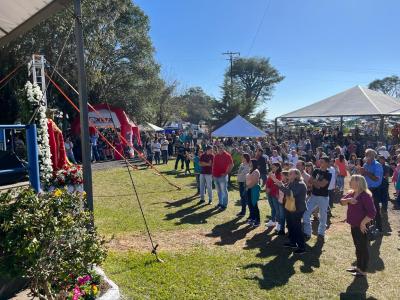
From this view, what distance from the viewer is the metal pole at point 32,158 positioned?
520cm

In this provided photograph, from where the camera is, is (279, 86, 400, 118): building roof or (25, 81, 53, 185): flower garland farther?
(279, 86, 400, 118): building roof

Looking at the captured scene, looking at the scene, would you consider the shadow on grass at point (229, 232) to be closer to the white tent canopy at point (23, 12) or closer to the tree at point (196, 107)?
the white tent canopy at point (23, 12)

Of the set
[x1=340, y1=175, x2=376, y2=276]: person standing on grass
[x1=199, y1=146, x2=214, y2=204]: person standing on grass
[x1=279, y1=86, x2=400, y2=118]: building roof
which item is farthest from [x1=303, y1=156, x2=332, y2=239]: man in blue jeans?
[x1=279, y1=86, x2=400, y2=118]: building roof

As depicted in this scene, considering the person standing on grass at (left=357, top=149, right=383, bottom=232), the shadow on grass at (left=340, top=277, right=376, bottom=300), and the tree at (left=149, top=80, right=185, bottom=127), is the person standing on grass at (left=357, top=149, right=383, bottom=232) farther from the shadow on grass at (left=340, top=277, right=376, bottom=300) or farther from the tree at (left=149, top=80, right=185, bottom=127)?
the tree at (left=149, top=80, right=185, bottom=127)

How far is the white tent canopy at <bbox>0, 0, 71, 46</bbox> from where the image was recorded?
5.82m

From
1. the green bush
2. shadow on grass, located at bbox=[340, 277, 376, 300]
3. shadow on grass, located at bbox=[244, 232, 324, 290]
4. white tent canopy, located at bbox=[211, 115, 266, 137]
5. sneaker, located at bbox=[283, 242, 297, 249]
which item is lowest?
shadow on grass, located at bbox=[340, 277, 376, 300]

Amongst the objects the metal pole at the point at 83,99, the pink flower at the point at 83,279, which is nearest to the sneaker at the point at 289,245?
the metal pole at the point at 83,99

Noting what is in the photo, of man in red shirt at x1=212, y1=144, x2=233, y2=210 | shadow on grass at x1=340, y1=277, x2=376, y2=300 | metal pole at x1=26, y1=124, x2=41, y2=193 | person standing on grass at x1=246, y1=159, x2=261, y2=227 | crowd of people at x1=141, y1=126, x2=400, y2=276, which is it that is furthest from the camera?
man in red shirt at x1=212, y1=144, x2=233, y2=210

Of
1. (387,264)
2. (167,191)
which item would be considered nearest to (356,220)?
(387,264)

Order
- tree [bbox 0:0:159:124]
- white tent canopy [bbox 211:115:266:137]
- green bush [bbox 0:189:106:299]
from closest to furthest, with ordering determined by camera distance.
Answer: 1. green bush [bbox 0:189:106:299]
2. white tent canopy [bbox 211:115:266:137]
3. tree [bbox 0:0:159:124]

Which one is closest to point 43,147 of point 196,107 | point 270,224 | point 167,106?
point 270,224

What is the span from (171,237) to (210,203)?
12.1ft

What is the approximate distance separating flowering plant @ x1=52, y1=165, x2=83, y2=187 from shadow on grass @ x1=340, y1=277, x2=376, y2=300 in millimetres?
5700

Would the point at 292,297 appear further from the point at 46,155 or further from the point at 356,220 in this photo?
the point at 46,155
